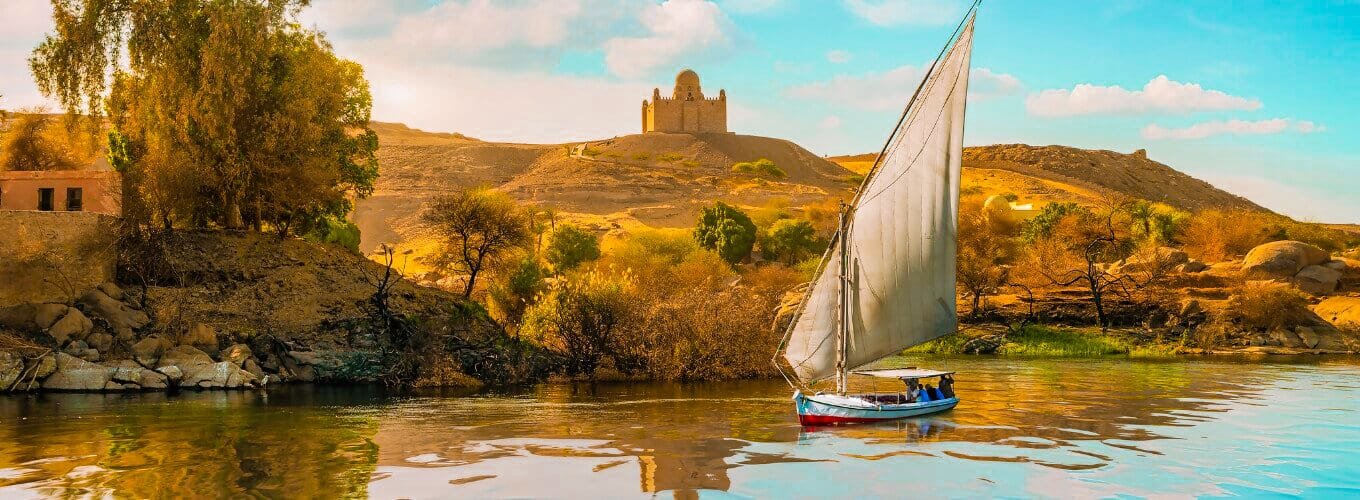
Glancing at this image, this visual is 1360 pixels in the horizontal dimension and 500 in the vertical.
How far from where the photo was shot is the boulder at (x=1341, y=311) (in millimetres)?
43469

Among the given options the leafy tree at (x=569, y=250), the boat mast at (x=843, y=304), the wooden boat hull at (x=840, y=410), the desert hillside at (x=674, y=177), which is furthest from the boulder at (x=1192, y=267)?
the desert hillside at (x=674, y=177)

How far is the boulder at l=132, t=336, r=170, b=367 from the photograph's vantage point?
30391 millimetres

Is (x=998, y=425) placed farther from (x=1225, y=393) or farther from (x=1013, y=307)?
(x=1013, y=307)

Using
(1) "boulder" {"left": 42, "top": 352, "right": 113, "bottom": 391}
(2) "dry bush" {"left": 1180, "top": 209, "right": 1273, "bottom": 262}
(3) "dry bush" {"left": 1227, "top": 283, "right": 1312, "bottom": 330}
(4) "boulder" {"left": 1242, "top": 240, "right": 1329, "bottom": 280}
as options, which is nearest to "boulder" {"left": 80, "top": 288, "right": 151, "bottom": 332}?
(1) "boulder" {"left": 42, "top": 352, "right": 113, "bottom": 391}

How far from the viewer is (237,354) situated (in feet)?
104

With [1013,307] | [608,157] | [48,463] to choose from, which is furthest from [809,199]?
[48,463]

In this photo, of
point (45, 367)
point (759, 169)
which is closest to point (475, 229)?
point (45, 367)

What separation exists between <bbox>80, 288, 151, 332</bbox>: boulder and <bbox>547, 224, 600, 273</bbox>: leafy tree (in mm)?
27485

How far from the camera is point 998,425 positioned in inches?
858

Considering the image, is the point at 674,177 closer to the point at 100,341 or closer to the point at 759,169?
the point at 759,169

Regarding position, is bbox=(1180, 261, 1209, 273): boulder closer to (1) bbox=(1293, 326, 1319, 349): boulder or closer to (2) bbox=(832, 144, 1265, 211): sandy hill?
(1) bbox=(1293, 326, 1319, 349): boulder

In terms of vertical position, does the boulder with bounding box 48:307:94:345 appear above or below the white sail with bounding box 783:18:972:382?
below

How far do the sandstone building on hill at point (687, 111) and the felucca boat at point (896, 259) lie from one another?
115 m

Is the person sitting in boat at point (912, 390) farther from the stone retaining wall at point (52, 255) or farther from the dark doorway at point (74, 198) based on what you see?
the dark doorway at point (74, 198)
